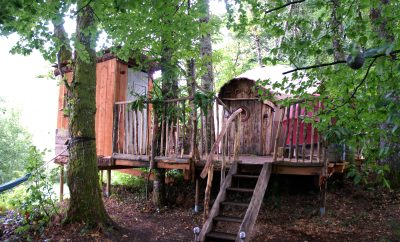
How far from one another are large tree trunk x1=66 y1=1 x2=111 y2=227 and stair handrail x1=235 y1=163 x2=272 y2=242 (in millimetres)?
2590

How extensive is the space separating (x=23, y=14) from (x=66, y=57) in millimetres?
6635

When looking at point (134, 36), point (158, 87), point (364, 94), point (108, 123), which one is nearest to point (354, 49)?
Answer: point (364, 94)

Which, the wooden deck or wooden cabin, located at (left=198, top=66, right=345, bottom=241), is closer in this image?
wooden cabin, located at (left=198, top=66, right=345, bottom=241)

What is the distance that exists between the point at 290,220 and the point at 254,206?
2125mm

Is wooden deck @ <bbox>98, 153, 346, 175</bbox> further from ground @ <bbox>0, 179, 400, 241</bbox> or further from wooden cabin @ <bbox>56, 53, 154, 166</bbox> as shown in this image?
ground @ <bbox>0, 179, 400, 241</bbox>

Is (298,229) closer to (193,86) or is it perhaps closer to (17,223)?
(193,86)

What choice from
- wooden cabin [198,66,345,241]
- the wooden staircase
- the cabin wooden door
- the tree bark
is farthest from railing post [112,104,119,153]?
the tree bark

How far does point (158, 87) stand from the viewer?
26.8 feet

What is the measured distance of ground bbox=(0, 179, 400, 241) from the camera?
5.91 meters

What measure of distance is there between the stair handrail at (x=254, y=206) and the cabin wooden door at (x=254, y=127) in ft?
10.4

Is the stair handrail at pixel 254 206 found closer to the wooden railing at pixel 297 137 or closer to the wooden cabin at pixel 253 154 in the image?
the wooden cabin at pixel 253 154

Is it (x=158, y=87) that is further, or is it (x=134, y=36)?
(x=158, y=87)

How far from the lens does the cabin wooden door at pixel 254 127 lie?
30.5ft

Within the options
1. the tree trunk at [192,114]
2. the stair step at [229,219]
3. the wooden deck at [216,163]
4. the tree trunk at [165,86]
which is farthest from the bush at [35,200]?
the stair step at [229,219]
